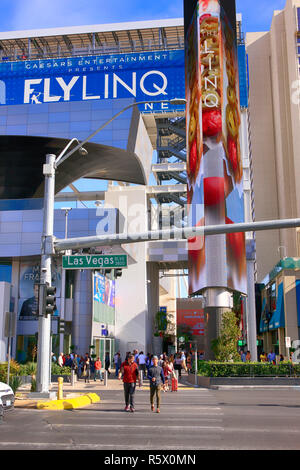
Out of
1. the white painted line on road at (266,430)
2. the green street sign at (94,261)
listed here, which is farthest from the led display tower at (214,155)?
the white painted line on road at (266,430)

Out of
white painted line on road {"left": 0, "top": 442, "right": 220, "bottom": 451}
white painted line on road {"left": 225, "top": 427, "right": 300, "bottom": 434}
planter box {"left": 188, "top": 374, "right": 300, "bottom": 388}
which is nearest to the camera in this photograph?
white painted line on road {"left": 0, "top": 442, "right": 220, "bottom": 451}

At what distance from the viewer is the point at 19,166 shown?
168 feet

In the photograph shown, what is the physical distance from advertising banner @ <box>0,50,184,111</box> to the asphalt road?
4710 centimetres

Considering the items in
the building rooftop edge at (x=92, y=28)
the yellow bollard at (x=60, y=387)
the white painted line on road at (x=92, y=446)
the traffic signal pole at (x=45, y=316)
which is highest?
the building rooftop edge at (x=92, y=28)

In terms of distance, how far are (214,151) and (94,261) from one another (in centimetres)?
2729

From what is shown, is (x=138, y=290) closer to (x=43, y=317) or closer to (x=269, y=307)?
(x=269, y=307)

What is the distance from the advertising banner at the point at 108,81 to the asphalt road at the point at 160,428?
47.1 meters

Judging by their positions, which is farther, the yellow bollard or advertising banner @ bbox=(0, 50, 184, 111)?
advertising banner @ bbox=(0, 50, 184, 111)

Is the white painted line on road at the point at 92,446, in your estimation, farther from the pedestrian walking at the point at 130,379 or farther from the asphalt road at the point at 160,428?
the pedestrian walking at the point at 130,379

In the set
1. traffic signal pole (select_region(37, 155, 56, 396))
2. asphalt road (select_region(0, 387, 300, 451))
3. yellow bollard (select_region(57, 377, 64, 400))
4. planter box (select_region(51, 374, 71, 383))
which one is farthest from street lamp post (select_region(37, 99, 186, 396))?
planter box (select_region(51, 374, 71, 383))

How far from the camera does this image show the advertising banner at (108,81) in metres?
60.5

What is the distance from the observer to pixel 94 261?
20000 mm

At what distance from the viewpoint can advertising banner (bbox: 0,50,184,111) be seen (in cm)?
6053

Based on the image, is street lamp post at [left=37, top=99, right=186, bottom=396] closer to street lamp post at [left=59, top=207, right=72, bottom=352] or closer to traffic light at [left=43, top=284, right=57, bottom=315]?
traffic light at [left=43, top=284, right=57, bottom=315]
